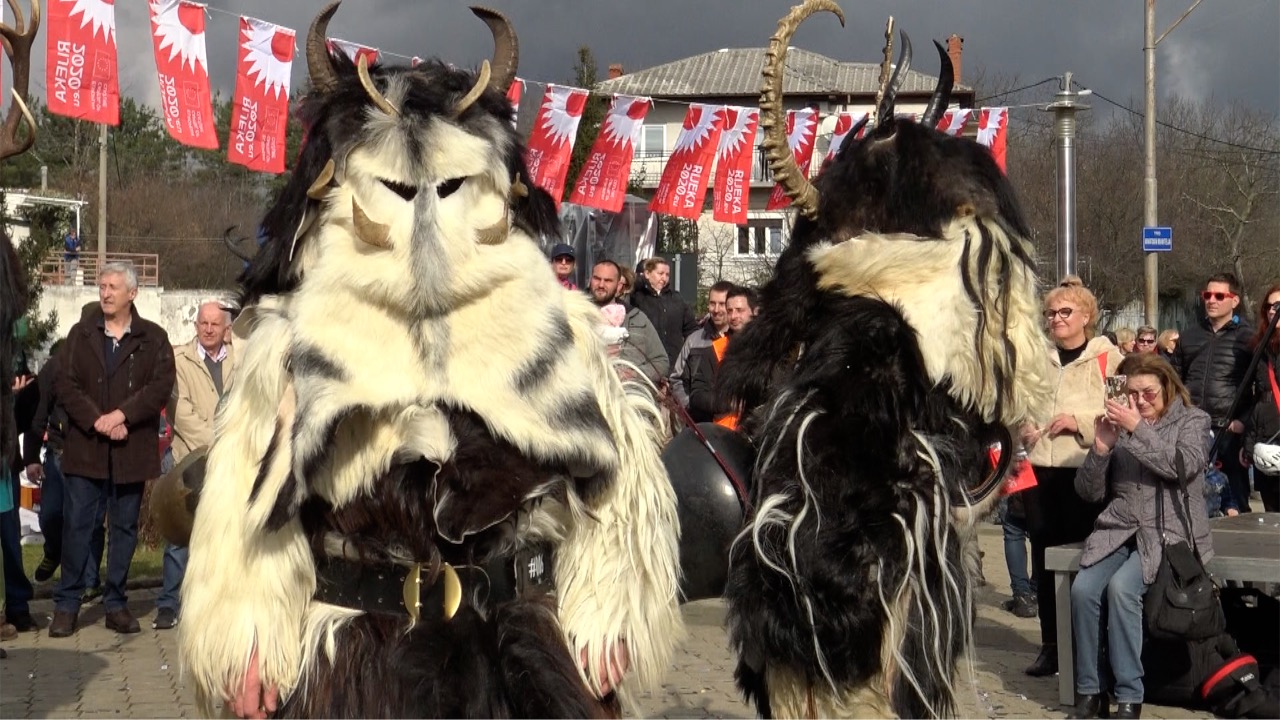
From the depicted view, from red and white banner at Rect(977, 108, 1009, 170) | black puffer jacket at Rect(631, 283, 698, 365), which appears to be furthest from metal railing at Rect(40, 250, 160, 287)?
black puffer jacket at Rect(631, 283, 698, 365)

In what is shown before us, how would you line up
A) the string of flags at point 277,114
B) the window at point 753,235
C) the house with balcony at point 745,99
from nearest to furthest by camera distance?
1. the string of flags at point 277,114
2. the house with balcony at point 745,99
3. the window at point 753,235

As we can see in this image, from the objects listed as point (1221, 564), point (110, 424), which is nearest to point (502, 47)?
point (1221, 564)

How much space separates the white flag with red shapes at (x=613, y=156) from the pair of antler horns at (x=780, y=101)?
940 centimetres

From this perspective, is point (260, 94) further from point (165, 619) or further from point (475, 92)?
point (475, 92)

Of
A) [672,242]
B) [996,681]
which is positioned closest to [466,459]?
[996,681]

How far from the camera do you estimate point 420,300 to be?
305 centimetres

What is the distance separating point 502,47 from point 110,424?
18.2ft

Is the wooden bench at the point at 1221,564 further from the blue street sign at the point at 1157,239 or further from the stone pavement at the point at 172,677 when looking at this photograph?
the blue street sign at the point at 1157,239

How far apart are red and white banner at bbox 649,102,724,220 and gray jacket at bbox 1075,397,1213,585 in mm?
7951

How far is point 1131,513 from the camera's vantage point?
6504 mm

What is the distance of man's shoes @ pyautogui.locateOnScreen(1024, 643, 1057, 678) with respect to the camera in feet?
25.0

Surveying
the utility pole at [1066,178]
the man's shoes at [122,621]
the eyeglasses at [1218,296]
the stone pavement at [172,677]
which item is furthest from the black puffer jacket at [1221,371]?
the man's shoes at [122,621]

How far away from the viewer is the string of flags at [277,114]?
8.92m

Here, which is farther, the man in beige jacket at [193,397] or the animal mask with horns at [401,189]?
the man in beige jacket at [193,397]
